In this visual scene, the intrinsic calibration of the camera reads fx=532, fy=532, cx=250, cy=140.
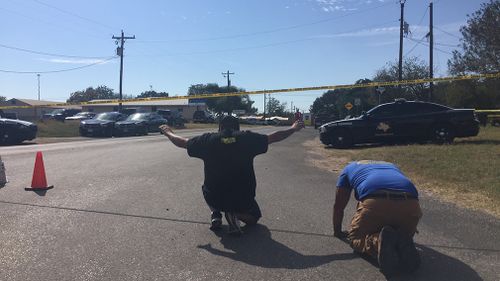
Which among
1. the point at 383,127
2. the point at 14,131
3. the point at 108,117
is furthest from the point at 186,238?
the point at 108,117

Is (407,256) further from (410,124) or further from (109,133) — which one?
(109,133)

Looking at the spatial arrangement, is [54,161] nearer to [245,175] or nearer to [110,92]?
[245,175]

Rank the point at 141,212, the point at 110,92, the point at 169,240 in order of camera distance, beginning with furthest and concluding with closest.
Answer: the point at 110,92, the point at 141,212, the point at 169,240

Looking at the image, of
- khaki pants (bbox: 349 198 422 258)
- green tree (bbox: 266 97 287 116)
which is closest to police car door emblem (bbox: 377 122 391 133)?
khaki pants (bbox: 349 198 422 258)

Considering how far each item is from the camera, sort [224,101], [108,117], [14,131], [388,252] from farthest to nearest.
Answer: [224,101]
[108,117]
[14,131]
[388,252]

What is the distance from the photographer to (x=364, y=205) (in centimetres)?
518

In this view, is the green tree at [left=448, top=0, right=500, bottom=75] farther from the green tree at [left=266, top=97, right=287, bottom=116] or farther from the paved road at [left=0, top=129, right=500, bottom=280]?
the green tree at [left=266, top=97, right=287, bottom=116]

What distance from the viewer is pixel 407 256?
4617mm

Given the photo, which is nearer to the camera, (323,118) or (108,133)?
(108,133)

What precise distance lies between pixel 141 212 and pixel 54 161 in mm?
7423

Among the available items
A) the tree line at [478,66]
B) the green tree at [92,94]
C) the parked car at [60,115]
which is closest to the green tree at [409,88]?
the tree line at [478,66]

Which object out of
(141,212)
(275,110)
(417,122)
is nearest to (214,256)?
Answer: (141,212)

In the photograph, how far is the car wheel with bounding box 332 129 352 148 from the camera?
18797 mm

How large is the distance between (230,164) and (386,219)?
77.7 inches
